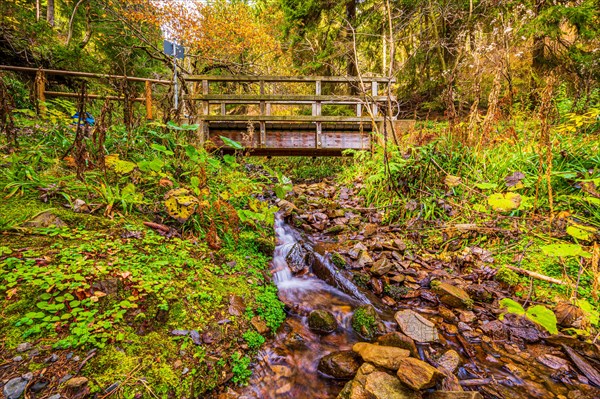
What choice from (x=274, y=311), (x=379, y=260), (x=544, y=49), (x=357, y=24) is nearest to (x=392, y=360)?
(x=274, y=311)

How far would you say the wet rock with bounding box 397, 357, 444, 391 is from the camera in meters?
1.65

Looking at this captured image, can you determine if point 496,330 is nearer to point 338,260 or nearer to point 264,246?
point 338,260

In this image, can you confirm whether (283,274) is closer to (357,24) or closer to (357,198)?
(357,198)

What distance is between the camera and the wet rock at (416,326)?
226 centimetres

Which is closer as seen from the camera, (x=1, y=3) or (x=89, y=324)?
(x=89, y=324)

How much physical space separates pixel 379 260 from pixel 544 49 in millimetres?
8923

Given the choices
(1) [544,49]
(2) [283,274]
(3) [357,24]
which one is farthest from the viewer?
(3) [357,24]

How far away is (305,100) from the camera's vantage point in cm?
709

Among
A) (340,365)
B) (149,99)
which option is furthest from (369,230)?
(149,99)

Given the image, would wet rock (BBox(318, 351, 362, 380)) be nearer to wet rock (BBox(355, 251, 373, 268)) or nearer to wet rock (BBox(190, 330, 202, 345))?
wet rock (BBox(190, 330, 202, 345))

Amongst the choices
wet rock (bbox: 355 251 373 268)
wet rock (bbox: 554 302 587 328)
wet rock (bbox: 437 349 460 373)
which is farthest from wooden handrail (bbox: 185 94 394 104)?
wet rock (bbox: 437 349 460 373)

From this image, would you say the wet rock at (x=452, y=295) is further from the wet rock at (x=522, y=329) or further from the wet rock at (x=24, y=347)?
the wet rock at (x=24, y=347)

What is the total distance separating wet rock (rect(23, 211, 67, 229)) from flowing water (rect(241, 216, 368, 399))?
2.09m

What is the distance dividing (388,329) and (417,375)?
0.73 meters
